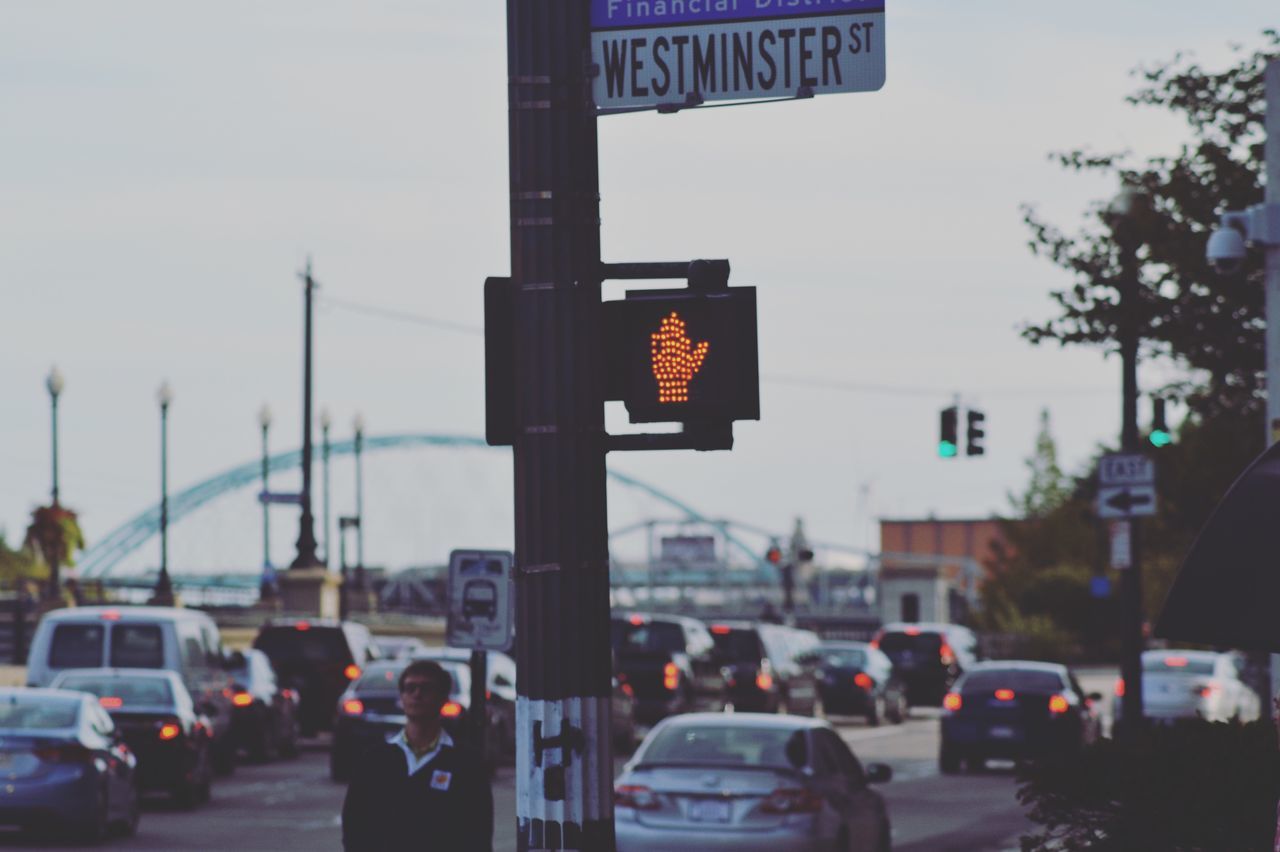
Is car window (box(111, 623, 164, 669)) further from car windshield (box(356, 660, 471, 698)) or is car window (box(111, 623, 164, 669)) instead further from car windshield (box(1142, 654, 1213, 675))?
car windshield (box(1142, 654, 1213, 675))

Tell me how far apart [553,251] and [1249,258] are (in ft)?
55.6

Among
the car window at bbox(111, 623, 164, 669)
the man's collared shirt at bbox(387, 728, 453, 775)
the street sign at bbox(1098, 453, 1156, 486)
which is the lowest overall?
the car window at bbox(111, 623, 164, 669)

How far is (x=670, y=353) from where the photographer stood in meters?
8.69

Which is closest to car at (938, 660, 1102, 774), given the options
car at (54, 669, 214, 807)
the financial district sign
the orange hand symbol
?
car at (54, 669, 214, 807)

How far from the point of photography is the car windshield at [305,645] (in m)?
38.9

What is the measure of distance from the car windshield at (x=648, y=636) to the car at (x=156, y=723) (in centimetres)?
1362

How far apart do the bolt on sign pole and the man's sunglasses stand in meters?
0.70

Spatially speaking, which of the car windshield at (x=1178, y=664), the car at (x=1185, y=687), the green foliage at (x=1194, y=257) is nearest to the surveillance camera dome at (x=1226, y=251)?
the green foliage at (x=1194, y=257)

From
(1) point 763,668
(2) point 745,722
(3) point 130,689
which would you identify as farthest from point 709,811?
(1) point 763,668

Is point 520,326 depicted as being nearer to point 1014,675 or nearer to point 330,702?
point 1014,675

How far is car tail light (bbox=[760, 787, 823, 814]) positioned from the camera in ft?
57.9

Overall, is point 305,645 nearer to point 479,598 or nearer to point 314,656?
point 314,656

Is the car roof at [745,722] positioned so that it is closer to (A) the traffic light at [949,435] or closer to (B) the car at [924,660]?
(A) the traffic light at [949,435]

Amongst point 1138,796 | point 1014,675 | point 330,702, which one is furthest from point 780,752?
point 330,702
